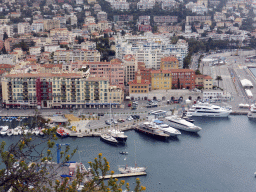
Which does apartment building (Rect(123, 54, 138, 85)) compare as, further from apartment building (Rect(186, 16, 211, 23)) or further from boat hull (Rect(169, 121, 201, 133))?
apartment building (Rect(186, 16, 211, 23))

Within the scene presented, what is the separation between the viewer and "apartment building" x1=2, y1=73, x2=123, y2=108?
1852 centimetres

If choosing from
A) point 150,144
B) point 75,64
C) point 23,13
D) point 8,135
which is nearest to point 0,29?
point 23,13

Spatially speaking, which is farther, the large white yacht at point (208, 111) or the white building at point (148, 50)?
the white building at point (148, 50)

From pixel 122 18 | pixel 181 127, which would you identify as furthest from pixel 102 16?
pixel 181 127

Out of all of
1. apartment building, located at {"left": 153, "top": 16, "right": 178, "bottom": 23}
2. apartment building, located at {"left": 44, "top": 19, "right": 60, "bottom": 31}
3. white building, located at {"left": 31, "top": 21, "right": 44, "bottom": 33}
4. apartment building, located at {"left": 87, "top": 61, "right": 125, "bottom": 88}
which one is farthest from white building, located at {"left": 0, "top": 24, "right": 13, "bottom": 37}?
apartment building, located at {"left": 87, "top": 61, "right": 125, "bottom": 88}

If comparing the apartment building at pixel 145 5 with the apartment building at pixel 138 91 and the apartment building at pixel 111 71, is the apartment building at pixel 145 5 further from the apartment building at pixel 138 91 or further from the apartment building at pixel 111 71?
the apartment building at pixel 138 91

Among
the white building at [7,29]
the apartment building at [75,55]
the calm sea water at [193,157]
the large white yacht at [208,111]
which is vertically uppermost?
the white building at [7,29]

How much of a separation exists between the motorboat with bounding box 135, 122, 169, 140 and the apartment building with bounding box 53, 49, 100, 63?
31.5 ft

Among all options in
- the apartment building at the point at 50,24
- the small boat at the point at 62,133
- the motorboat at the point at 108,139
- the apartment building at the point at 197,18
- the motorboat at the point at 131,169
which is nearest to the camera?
the motorboat at the point at 131,169

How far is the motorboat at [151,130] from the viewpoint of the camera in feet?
50.3

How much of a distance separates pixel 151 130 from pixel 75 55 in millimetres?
10907

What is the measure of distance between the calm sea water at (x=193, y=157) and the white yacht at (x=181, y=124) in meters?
0.29

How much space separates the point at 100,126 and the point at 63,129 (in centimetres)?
141

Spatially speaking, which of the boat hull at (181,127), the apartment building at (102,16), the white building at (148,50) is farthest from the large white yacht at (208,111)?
the apartment building at (102,16)
